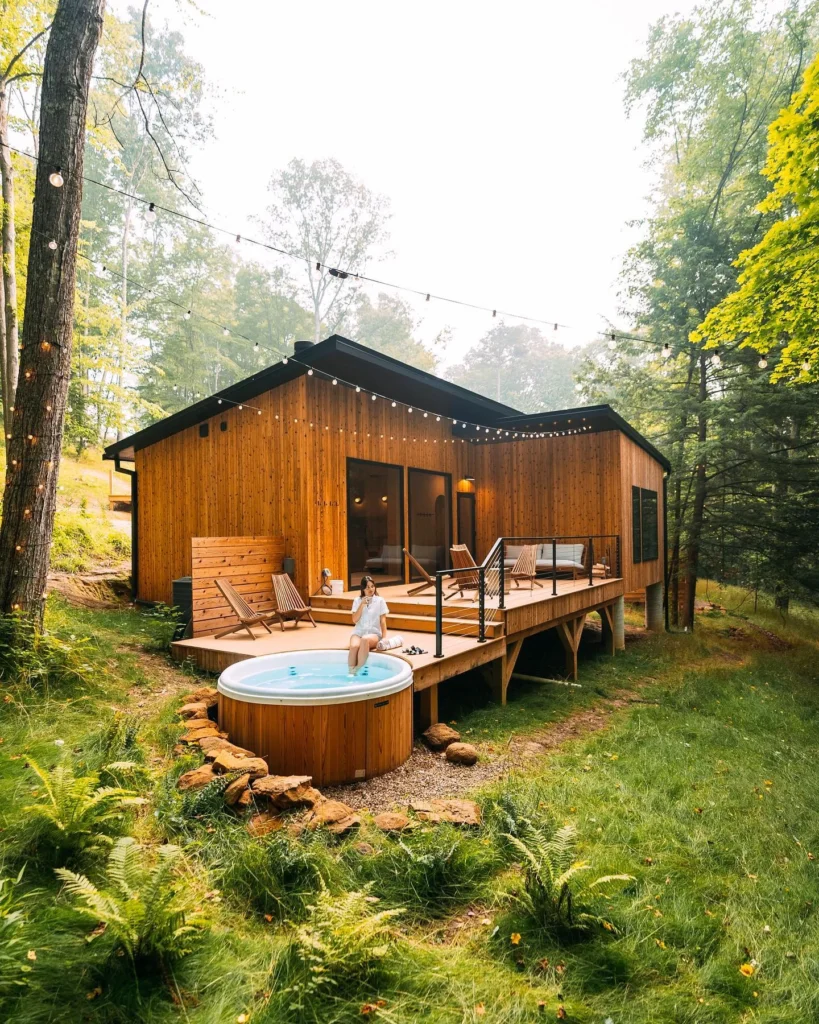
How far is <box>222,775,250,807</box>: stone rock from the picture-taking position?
305 centimetres

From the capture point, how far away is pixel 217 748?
365 cm

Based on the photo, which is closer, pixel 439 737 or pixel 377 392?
pixel 439 737

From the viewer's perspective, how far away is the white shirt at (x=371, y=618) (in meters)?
5.16

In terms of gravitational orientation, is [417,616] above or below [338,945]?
above

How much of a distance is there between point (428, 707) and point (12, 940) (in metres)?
3.85

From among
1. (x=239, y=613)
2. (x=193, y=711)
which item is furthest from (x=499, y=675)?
(x=193, y=711)

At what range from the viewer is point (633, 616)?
51.1 feet

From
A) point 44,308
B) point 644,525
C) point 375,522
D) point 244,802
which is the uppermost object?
point 44,308

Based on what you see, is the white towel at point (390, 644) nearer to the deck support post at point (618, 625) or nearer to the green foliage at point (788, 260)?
the green foliage at point (788, 260)

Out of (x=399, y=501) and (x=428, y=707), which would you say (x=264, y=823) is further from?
(x=399, y=501)

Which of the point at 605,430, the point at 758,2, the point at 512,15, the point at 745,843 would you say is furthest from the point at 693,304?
the point at 745,843

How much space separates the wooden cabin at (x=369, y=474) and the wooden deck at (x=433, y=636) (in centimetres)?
129

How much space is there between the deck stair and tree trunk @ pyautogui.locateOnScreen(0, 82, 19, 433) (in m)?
5.18

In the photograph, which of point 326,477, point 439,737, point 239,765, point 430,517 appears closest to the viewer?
point 239,765
